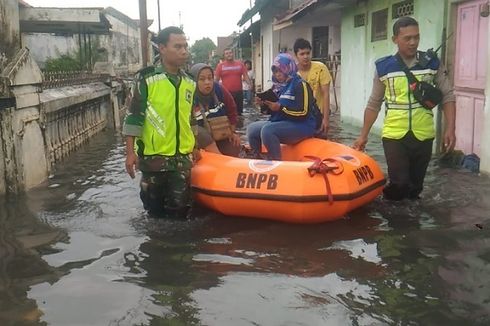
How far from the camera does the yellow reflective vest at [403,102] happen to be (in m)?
4.95

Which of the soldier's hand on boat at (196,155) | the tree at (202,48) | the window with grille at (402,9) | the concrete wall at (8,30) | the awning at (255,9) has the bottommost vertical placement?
the soldier's hand on boat at (196,155)

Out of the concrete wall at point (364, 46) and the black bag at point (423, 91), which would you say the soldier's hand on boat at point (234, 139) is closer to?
the black bag at point (423, 91)

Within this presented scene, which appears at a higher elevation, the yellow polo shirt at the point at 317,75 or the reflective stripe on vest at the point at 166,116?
the yellow polo shirt at the point at 317,75

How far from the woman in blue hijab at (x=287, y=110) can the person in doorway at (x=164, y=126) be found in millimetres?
1182

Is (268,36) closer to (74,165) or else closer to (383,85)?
(74,165)

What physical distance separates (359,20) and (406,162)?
7340 millimetres

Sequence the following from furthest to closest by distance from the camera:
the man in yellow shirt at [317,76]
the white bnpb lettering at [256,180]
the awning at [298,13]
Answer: the awning at [298,13], the man in yellow shirt at [317,76], the white bnpb lettering at [256,180]

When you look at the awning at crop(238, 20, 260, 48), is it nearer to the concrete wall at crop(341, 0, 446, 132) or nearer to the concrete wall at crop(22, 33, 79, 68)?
the concrete wall at crop(22, 33, 79, 68)

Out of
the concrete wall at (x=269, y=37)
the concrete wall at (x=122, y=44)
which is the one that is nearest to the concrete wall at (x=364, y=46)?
the concrete wall at (x=269, y=37)

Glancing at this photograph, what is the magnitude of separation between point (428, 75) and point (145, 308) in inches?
127

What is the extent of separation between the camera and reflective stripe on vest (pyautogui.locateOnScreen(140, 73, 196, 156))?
463 centimetres

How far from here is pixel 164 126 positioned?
185 inches

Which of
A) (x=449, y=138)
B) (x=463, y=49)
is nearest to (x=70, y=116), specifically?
(x=463, y=49)

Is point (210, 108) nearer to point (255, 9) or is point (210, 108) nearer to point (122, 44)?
point (255, 9)
